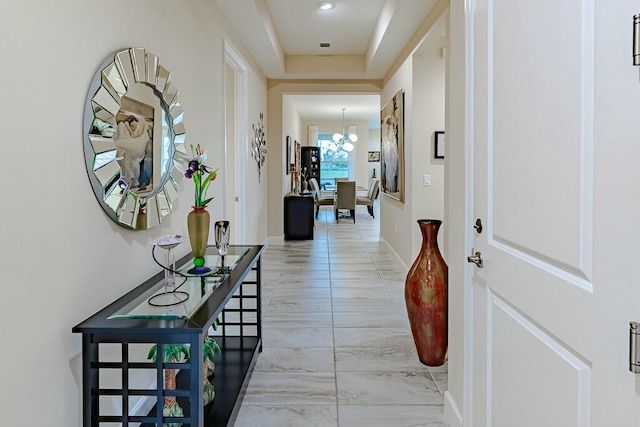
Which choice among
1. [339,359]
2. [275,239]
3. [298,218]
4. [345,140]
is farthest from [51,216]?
[345,140]

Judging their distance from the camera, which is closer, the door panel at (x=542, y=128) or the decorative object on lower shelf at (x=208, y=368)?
the door panel at (x=542, y=128)

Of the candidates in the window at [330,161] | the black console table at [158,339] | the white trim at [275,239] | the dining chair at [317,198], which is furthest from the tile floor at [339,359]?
the window at [330,161]

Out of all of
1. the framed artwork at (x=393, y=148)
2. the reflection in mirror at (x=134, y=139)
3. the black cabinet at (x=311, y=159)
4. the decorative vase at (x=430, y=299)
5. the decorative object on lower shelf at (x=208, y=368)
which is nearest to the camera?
the reflection in mirror at (x=134, y=139)

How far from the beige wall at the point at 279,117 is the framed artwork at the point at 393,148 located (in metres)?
0.63

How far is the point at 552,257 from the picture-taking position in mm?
1212

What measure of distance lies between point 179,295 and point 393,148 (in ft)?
15.8

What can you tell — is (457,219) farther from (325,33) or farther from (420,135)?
(325,33)

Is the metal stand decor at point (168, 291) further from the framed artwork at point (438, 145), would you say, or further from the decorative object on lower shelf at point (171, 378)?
the framed artwork at point (438, 145)

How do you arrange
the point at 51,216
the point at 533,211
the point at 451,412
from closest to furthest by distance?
the point at 533,211, the point at 51,216, the point at 451,412

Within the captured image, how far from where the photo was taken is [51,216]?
145cm

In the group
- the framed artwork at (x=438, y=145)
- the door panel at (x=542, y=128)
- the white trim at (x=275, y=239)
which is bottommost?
the white trim at (x=275, y=239)

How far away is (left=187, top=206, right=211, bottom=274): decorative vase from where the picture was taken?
2227 millimetres

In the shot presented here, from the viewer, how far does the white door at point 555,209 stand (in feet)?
3.05

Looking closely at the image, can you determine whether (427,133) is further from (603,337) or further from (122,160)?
(603,337)
